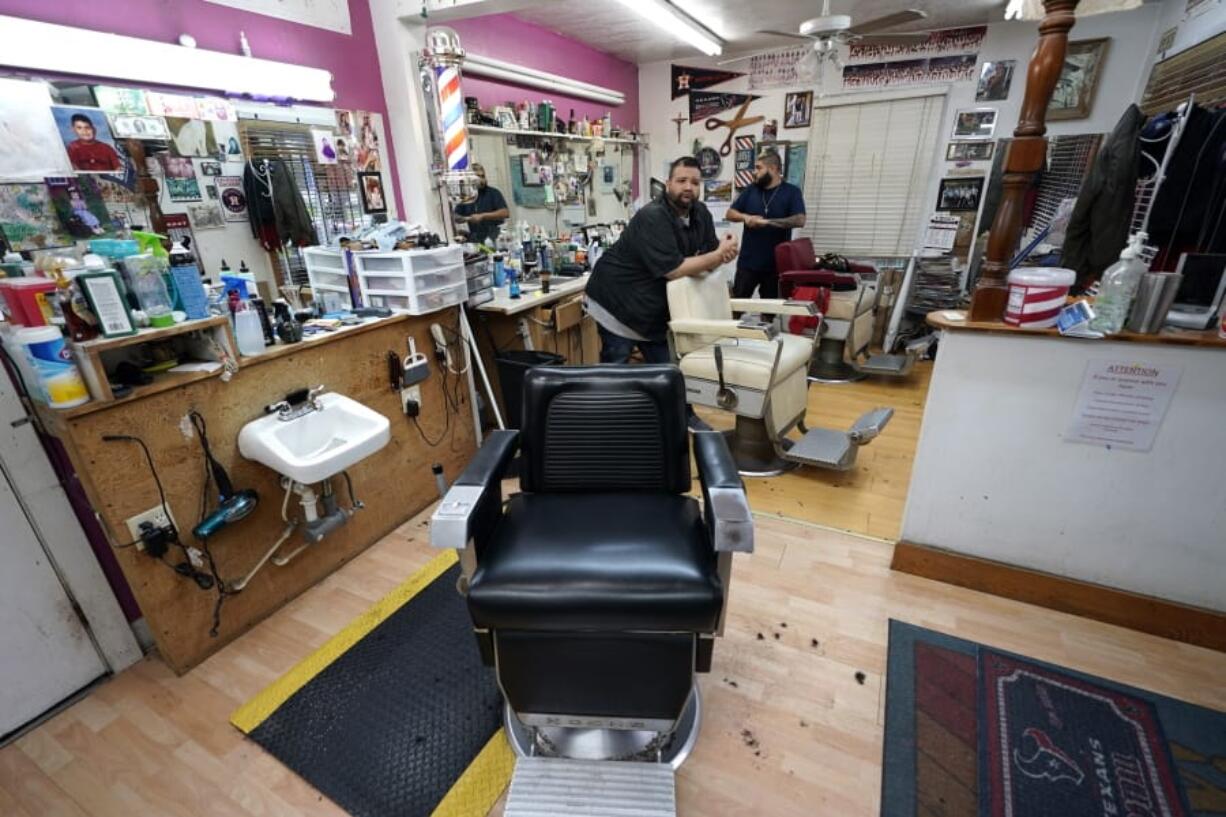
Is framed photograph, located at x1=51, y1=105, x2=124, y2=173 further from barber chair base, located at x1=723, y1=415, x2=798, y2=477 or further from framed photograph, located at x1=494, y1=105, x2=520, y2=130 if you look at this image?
barber chair base, located at x1=723, y1=415, x2=798, y2=477

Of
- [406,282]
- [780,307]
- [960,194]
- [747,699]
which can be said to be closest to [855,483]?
[780,307]

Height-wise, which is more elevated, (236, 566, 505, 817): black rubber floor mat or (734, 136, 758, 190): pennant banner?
(734, 136, 758, 190): pennant banner

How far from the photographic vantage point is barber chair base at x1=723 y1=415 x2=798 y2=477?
276cm

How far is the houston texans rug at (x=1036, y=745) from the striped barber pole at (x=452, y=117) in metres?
3.06

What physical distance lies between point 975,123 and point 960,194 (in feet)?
1.77

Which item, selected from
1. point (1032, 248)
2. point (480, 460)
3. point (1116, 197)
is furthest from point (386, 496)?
point (1032, 248)

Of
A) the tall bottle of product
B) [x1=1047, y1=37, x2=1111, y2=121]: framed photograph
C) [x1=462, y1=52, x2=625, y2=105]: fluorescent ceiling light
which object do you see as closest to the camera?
the tall bottle of product

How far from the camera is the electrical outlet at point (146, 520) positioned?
1527mm

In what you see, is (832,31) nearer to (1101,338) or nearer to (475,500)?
(1101,338)

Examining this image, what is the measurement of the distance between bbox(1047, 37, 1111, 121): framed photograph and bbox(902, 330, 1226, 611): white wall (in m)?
3.55

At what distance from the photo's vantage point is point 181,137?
82.5 inches

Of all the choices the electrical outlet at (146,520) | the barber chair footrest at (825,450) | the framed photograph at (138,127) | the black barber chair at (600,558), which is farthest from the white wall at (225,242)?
the barber chair footrest at (825,450)

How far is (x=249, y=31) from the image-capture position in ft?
7.43

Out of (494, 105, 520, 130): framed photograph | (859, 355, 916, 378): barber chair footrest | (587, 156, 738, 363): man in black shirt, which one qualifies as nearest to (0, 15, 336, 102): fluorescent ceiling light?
(494, 105, 520, 130): framed photograph
